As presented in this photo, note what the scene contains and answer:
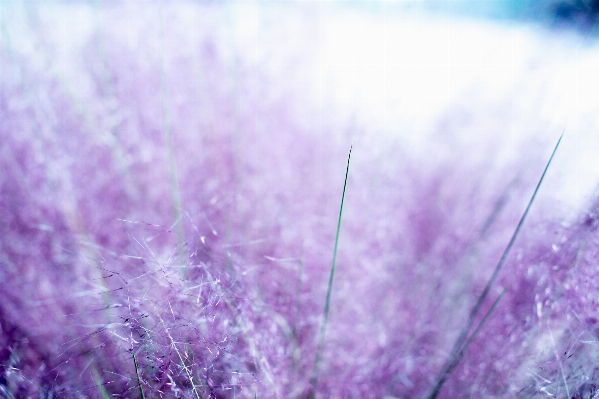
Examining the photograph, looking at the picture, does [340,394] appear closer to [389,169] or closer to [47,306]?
[389,169]

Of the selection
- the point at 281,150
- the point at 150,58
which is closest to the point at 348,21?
the point at 281,150

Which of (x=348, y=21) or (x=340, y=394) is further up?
(x=348, y=21)

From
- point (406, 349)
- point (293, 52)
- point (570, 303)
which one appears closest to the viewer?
point (570, 303)

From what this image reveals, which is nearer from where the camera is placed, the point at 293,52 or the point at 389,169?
the point at 389,169

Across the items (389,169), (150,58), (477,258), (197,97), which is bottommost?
(477,258)

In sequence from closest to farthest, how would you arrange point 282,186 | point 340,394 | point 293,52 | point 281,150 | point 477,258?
point 340,394 < point 477,258 < point 282,186 < point 281,150 < point 293,52

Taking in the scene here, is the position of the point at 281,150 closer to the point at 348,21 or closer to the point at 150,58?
the point at 150,58
